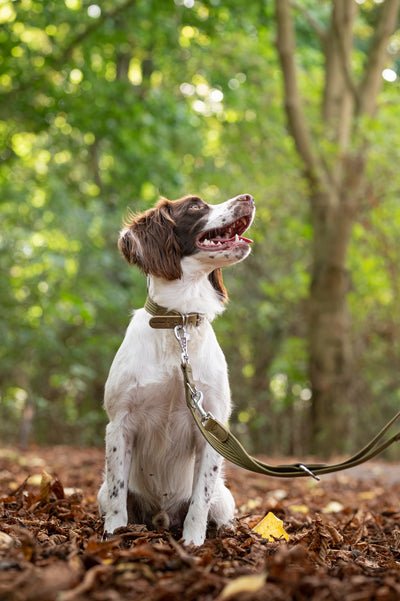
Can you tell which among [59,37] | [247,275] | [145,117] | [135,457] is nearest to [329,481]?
[135,457]

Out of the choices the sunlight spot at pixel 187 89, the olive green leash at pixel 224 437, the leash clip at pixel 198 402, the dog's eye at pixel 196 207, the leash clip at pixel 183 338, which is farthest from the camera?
the sunlight spot at pixel 187 89

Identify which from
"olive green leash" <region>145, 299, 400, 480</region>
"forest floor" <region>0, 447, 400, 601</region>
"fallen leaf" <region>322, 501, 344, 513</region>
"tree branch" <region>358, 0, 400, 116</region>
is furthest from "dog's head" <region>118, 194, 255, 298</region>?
"tree branch" <region>358, 0, 400, 116</region>

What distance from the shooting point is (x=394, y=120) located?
1201 cm

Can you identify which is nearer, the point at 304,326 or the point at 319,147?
the point at 319,147

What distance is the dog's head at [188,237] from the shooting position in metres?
3.36

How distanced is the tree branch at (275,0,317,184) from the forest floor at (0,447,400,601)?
7.37 metres

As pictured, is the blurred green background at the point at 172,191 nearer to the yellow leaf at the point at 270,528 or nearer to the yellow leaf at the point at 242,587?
the yellow leaf at the point at 270,528

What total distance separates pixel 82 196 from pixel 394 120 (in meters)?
6.52

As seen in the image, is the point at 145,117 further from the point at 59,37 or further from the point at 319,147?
the point at 319,147

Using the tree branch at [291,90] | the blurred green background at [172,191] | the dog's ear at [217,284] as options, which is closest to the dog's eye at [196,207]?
the dog's ear at [217,284]

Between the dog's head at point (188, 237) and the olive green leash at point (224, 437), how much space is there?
0.24 m

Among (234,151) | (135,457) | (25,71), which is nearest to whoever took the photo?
(135,457)

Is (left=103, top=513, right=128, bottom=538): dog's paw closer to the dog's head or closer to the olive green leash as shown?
the olive green leash

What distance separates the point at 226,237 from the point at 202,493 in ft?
4.50
